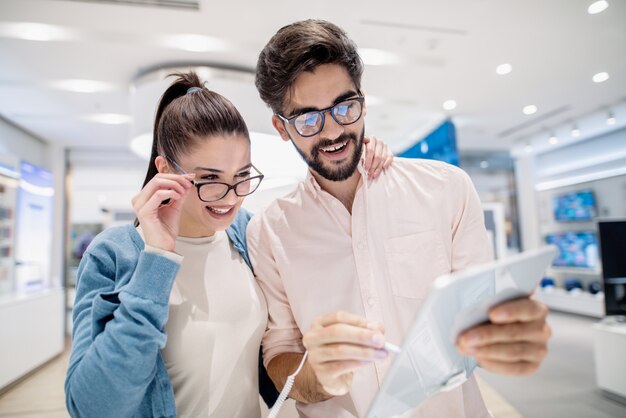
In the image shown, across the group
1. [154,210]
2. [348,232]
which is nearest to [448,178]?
[348,232]

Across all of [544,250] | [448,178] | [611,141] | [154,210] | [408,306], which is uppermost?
[611,141]

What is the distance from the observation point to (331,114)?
1.24 meters

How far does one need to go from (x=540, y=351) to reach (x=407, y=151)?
8568 mm

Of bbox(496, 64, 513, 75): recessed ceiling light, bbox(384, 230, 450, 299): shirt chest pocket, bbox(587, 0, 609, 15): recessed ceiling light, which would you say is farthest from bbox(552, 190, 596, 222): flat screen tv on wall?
bbox(384, 230, 450, 299): shirt chest pocket

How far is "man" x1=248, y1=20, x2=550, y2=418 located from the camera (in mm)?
1212

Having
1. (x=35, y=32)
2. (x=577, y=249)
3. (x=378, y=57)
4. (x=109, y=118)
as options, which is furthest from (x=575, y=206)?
(x=35, y=32)

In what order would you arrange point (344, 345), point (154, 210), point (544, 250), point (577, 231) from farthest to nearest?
point (577, 231), point (154, 210), point (344, 345), point (544, 250)

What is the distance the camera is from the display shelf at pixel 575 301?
7.74m

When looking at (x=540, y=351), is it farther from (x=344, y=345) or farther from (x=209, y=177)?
(x=209, y=177)

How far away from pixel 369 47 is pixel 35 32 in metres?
3.60

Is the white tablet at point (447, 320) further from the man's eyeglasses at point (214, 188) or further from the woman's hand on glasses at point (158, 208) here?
the man's eyeglasses at point (214, 188)

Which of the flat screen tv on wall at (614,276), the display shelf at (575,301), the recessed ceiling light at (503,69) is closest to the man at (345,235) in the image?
the flat screen tv on wall at (614,276)

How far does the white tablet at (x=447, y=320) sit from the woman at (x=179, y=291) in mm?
578

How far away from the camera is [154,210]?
1.00m
